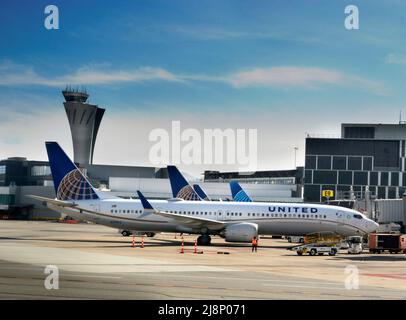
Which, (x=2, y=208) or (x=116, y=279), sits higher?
(x=116, y=279)

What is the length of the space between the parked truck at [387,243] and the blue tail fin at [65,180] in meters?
27.3

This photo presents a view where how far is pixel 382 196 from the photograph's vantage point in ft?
440

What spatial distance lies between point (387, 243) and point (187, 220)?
60.5ft

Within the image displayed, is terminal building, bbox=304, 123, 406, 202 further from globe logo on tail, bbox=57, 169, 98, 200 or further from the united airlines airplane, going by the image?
globe logo on tail, bbox=57, 169, 98, 200

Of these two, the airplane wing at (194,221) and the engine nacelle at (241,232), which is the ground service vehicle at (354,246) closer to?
the engine nacelle at (241,232)

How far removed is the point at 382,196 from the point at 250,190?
93.1ft

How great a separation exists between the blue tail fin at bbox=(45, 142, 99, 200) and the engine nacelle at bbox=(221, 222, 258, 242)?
14225mm

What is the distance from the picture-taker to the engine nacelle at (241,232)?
61.0 meters

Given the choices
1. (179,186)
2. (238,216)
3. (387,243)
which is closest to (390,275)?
(387,243)

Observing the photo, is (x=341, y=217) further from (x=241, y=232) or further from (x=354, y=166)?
(x=354, y=166)

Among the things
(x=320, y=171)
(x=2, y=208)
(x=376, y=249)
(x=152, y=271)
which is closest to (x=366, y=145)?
(x=320, y=171)

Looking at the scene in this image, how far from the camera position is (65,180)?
65.6 metres

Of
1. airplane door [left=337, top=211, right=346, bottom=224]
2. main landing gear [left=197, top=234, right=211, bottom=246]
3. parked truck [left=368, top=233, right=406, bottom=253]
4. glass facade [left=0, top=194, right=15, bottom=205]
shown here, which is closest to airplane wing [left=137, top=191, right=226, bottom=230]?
main landing gear [left=197, top=234, right=211, bottom=246]
